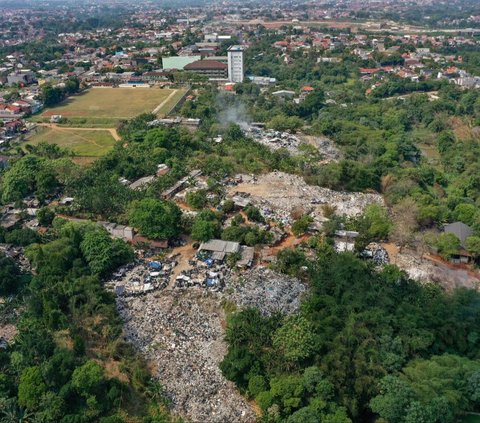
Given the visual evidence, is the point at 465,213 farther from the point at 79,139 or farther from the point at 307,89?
the point at 307,89

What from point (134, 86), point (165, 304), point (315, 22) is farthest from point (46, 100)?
point (315, 22)

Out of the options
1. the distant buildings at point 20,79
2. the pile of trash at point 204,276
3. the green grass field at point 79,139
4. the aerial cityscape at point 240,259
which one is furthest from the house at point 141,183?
the distant buildings at point 20,79

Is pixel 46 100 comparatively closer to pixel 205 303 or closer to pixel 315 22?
pixel 205 303

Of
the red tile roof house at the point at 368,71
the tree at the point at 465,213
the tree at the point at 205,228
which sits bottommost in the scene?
the red tile roof house at the point at 368,71

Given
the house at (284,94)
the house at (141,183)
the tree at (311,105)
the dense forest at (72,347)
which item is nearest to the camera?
the dense forest at (72,347)

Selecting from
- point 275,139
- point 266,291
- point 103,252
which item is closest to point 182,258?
point 103,252

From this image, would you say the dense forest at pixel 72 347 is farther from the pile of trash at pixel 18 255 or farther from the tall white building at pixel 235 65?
the tall white building at pixel 235 65
